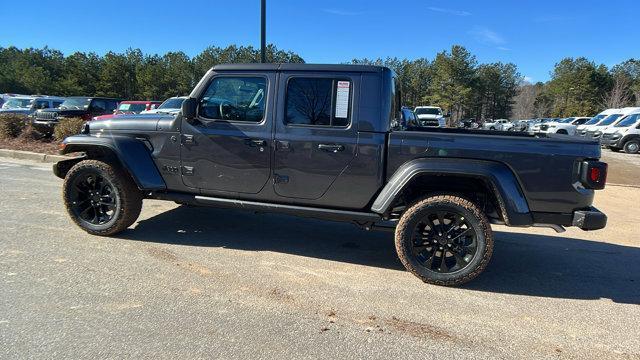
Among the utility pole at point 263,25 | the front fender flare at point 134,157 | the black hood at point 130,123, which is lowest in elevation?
the front fender flare at point 134,157

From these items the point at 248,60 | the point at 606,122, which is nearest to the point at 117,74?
the point at 248,60

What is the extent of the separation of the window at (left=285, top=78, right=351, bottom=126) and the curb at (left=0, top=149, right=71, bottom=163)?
856cm

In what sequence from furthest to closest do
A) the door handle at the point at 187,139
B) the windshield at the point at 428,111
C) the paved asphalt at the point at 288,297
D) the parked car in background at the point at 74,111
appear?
the windshield at the point at 428,111
the parked car in background at the point at 74,111
the door handle at the point at 187,139
the paved asphalt at the point at 288,297

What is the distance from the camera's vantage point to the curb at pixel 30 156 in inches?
430

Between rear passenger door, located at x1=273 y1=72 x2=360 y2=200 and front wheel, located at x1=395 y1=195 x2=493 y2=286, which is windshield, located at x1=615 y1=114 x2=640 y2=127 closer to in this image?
front wheel, located at x1=395 y1=195 x2=493 y2=286

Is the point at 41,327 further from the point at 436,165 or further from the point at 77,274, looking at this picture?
the point at 436,165

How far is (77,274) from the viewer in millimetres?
3924

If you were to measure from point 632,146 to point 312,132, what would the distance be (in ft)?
72.0

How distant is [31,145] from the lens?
12.8 meters

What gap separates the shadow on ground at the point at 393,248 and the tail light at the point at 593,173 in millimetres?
1028

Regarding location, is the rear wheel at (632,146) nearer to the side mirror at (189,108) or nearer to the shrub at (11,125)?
the side mirror at (189,108)

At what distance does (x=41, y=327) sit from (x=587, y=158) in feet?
14.1

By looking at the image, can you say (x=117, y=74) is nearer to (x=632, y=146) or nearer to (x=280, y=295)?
(x=632, y=146)

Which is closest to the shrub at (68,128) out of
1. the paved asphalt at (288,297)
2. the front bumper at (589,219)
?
the paved asphalt at (288,297)
